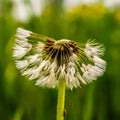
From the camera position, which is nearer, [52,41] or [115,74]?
[52,41]

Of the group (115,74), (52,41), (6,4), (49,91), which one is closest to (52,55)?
(52,41)

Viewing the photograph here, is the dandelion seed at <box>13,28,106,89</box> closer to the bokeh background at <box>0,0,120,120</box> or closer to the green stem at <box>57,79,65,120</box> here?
the green stem at <box>57,79,65,120</box>

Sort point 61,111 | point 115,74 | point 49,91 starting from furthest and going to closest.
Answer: point 115,74
point 49,91
point 61,111

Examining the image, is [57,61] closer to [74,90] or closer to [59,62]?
[59,62]

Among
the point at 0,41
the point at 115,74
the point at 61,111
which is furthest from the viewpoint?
the point at 0,41

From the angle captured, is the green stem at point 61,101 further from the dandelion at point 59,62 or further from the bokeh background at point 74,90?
the bokeh background at point 74,90

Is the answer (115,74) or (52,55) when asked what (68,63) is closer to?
(52,55)

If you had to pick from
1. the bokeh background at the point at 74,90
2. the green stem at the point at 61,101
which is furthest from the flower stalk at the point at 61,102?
the bokeh background at the point at 74,90
